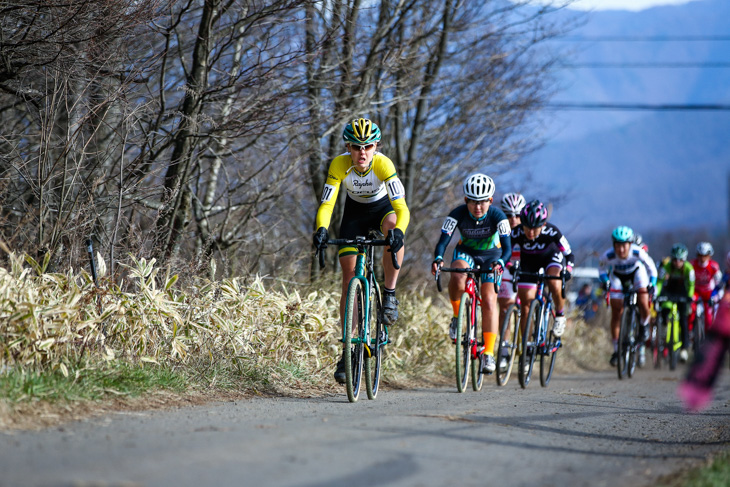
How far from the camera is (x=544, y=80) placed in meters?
15.0

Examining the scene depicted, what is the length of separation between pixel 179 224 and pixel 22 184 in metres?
1.77

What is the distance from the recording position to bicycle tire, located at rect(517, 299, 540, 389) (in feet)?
32.8

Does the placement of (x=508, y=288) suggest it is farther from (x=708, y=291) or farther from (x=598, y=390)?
(x=708, y=291)

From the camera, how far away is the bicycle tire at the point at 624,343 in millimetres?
12969

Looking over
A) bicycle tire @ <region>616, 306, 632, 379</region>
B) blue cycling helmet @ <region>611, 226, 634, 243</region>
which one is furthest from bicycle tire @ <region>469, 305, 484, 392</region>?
blue cycling helmet @ <region>611, 226, 634, 243</region>

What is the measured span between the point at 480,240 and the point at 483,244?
0.06 meters

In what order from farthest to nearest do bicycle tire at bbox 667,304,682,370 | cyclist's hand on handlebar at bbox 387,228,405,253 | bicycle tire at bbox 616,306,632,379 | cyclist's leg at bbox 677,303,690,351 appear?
cyclist's leg at bbox 677,303,690,351 → bicycle tire at bbox 667,304,682,370 → bicycle tire at bbox 616,306,632,379 → cyclist's hand on handlebar at bbox 387,228,405,253

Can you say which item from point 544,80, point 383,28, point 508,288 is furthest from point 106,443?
point 544,80

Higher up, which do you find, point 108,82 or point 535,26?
point 535,26

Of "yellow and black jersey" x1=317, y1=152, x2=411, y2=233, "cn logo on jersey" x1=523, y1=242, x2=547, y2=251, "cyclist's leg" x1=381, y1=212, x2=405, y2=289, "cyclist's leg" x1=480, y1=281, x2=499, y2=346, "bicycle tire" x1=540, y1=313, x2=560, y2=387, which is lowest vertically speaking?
"bicycle tire" x1=540, y1=313, x2=560, y2=387

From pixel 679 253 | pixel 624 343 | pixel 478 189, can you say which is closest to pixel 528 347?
pixel 478 189

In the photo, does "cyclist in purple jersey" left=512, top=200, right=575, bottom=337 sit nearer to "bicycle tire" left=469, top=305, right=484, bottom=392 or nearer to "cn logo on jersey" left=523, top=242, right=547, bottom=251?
"cn logo on jersey" left=523, top=242, right=547, bottom=251

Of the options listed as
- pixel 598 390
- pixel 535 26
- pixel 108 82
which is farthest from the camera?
pixel 535 26

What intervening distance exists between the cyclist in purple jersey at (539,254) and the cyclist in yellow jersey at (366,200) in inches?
122
